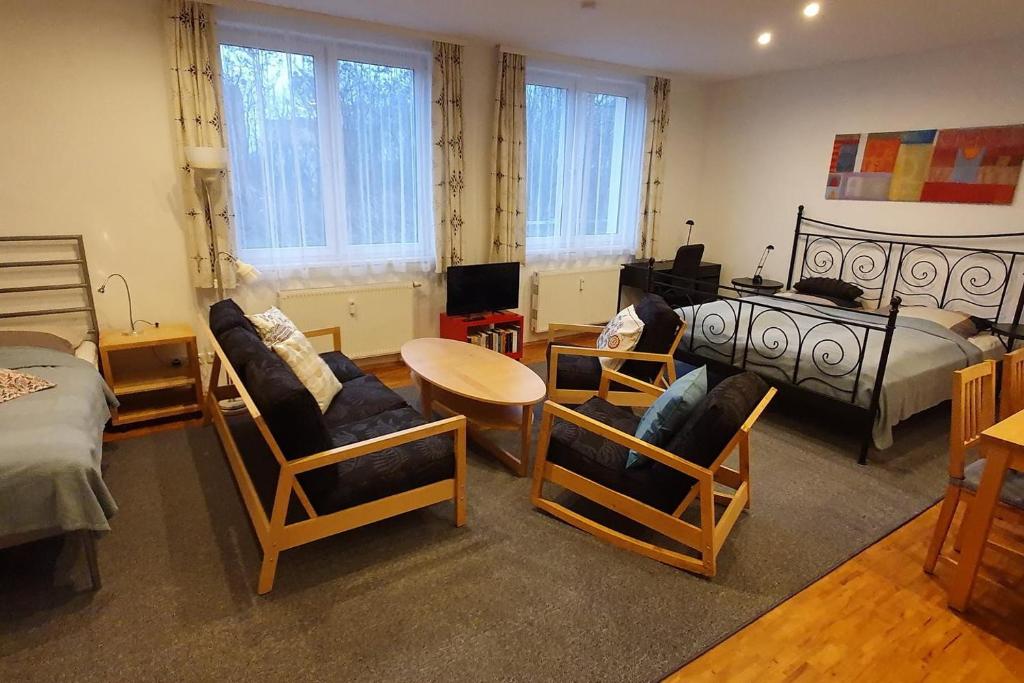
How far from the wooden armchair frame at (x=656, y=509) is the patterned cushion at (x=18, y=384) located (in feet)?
7.38

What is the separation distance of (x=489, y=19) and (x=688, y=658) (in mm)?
3757

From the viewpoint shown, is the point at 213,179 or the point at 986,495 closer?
the point at 986,495

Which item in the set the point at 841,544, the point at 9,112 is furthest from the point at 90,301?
the point at 841,544

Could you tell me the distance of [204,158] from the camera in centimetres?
317

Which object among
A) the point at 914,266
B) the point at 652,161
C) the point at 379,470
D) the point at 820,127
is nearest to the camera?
the point at 379,470

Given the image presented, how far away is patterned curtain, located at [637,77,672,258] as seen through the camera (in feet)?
17.4

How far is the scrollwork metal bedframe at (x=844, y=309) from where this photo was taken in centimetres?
321

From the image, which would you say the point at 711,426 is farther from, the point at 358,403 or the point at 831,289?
the point at 831,289

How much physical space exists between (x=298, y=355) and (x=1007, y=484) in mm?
3025

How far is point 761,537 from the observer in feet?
8.07

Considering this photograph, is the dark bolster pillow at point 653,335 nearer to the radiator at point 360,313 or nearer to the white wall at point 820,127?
the radiator at point 360,313

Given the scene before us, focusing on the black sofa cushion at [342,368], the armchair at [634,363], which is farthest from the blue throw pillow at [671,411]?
the black sofa cushion at [342,368]

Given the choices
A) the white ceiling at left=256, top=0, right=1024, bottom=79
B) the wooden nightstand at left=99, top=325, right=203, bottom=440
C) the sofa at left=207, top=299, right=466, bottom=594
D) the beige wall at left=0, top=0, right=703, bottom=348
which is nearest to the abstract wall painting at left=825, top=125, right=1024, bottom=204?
the white ceiling at left=256, top=0, right=1024, bottom=79

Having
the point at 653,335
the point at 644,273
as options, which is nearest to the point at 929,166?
the point at 644,273
